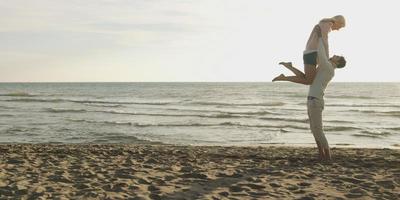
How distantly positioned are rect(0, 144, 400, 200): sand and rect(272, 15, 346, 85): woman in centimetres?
149

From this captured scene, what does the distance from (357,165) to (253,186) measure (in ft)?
8.85

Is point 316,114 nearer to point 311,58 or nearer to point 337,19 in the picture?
point 311,58

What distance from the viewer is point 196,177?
245 inches

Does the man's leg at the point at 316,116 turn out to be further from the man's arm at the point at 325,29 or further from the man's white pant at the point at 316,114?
the man's arm at the point at 325,29

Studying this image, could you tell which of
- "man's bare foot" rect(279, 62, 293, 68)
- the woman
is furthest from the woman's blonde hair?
"man's bare foot" rect(279, 62, 293, 68)

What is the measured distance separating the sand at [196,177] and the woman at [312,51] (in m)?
1.49

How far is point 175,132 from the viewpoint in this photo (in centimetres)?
1828

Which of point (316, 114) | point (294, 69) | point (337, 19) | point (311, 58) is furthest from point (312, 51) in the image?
point (316, 114)

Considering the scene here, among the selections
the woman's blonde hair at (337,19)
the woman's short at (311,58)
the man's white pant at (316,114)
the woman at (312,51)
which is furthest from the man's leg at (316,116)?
the woman's blonde hair at (337,19)

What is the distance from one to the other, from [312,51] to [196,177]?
2657mm

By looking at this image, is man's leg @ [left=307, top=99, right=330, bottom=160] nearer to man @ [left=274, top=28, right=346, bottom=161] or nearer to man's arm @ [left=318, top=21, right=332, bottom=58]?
man @ [left=274, top=28, right=346, bottom=161]

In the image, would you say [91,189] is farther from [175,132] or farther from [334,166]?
Result: [175,132]

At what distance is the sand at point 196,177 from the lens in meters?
5.24

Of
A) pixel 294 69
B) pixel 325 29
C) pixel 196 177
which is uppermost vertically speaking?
pixel 325 29
